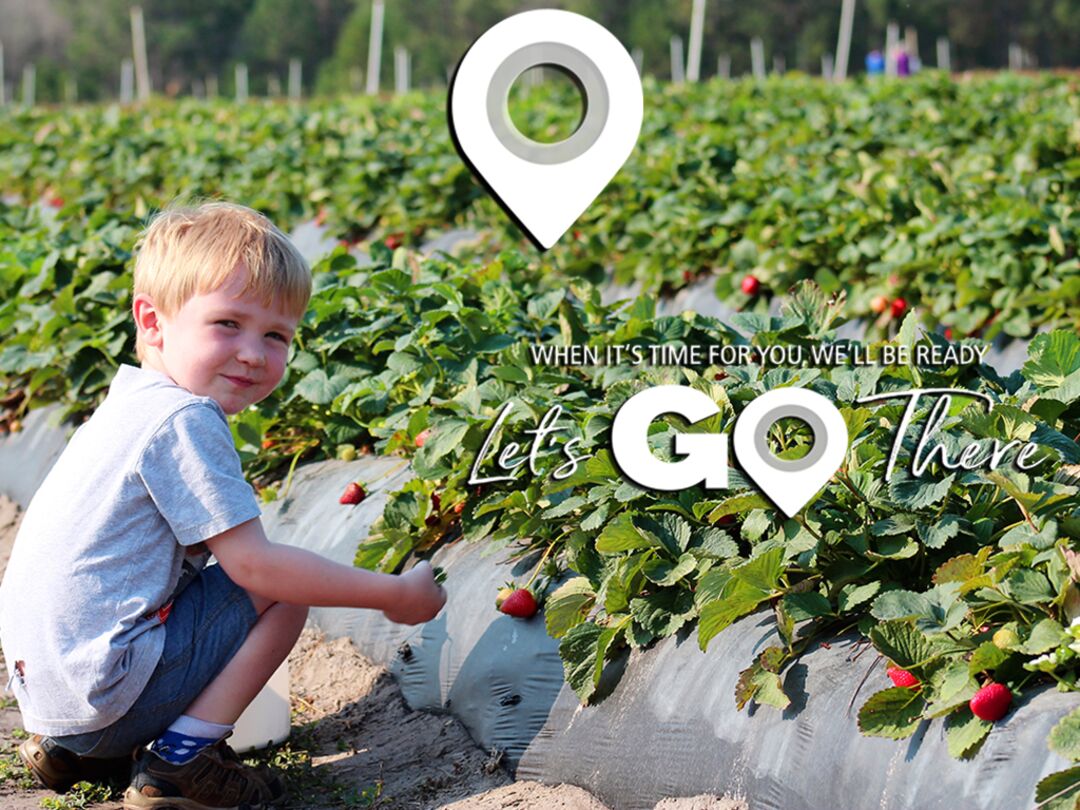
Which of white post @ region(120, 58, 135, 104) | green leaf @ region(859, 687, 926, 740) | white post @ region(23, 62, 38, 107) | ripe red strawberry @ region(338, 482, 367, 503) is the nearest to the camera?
green leaf @ region(859, 687, 926, 740)

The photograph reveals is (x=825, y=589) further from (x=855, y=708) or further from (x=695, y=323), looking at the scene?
(x=695, y=323)

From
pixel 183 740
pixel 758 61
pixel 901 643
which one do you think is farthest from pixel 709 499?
pixel 758 61

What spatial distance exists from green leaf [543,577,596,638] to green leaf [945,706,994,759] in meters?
0.73

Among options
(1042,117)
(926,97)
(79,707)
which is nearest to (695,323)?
(79,707)

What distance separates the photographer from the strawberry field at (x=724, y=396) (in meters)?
1.89

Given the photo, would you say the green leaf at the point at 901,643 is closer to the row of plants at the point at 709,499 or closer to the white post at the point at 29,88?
the row of plants at the point at 709,499

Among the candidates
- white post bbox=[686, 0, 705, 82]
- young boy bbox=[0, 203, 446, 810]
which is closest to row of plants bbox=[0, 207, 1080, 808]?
young boy bbox=[0, 203, 446, 810]

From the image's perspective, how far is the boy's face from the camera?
2232 millimetres

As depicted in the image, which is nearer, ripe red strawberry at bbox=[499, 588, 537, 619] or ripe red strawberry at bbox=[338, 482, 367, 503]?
ripe red strawberry at bbox=[499, 588, 537, 619]

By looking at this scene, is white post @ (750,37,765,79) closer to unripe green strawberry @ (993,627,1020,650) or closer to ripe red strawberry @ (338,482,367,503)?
ripe red strawberry @ (338,482,367,503)

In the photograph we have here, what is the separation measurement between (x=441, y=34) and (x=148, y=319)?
159ft

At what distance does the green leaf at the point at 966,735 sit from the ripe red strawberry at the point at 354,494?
1.63 m

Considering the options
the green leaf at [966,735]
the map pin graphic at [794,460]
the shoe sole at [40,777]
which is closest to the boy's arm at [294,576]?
the shoe sole at [40,777]

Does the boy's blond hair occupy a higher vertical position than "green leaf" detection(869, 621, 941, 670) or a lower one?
higher
